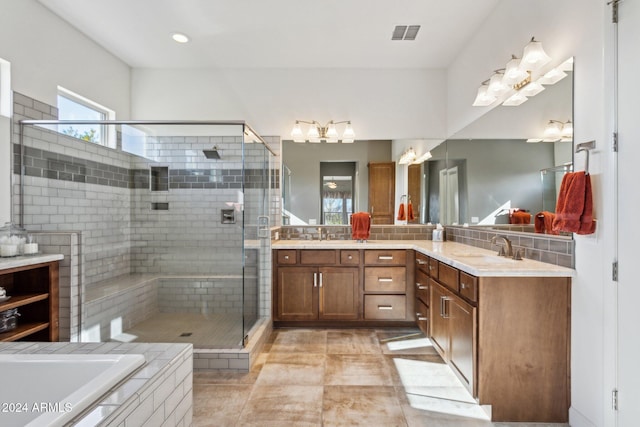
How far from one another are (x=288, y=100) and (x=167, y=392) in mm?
3238

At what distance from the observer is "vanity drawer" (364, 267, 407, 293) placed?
338 cm

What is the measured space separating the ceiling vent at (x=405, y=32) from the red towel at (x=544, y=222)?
1912 mm

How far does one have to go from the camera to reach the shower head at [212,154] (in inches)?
133

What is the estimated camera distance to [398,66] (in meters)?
3.75

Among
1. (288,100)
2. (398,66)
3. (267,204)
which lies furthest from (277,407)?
(398,66)

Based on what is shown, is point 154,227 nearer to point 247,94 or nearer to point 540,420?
point 247,94

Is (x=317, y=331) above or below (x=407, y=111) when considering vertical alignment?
below

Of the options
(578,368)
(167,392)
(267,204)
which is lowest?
(578,368)

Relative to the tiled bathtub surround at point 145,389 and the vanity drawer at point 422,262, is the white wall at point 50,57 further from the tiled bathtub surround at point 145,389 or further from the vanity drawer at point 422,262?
the vanity drawer at point 422,262

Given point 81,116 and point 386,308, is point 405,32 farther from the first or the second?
point 81,116

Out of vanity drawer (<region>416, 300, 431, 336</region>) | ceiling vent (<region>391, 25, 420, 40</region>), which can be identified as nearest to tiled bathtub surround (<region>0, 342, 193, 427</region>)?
vanity drawer (<region>416, 300, 431, 336</region>)

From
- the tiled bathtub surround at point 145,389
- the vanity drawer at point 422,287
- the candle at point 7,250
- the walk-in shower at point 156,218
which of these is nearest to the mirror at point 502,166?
the vanity drawer at point 422,287

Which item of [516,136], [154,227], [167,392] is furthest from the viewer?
[154,227]

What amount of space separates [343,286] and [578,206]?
7.04 ft
